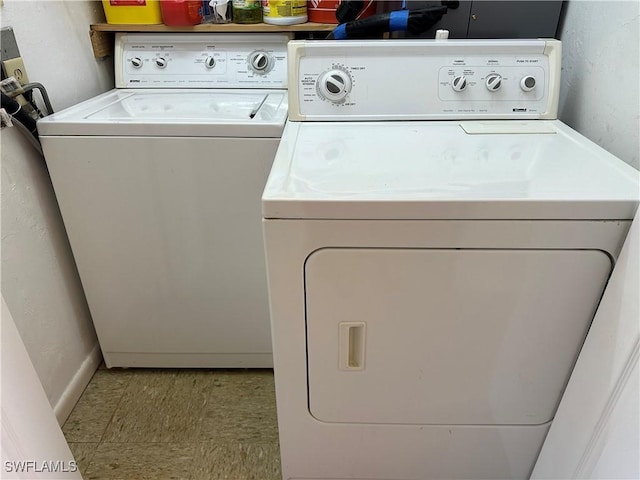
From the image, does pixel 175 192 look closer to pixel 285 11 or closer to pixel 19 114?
Answer: pixel 19 114

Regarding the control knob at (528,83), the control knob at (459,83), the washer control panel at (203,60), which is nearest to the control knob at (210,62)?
the washer control panel at (203,60)

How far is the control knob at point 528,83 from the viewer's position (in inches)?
44.8

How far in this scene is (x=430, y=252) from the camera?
799mm

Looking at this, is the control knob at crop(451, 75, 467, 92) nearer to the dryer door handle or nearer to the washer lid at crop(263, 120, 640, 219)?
the washer lid at crop(263, 120, 640, 219)

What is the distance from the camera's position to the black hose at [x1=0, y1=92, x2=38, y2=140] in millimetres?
1078

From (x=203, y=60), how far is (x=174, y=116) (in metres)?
0.39

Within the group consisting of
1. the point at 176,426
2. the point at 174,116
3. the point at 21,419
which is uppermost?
the point at 174,116

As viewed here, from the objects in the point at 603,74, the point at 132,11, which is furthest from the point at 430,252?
the point at 132,11

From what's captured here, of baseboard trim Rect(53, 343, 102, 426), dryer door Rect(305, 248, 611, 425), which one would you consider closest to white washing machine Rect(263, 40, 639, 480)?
dryer door Rect(305, 248, 611, 425)

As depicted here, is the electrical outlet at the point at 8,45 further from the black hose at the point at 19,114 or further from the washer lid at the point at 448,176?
the washer lid at the point at 448,176

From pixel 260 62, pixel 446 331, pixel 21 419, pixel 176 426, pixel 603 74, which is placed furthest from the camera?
pixel 260 62

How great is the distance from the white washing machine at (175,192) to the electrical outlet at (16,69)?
0.12 m

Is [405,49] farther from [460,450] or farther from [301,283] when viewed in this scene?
[460,450]

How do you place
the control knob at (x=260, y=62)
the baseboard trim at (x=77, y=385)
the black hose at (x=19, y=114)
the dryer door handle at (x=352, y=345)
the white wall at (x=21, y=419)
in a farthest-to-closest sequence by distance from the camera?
the control knob at (x=260, y=62) < the baseboard trim at (x=77, y=385) < the black hose at (x=19, y=114) < the dryer door handle at (x=352, y=345) < the white wall at (x=21, y=419)
